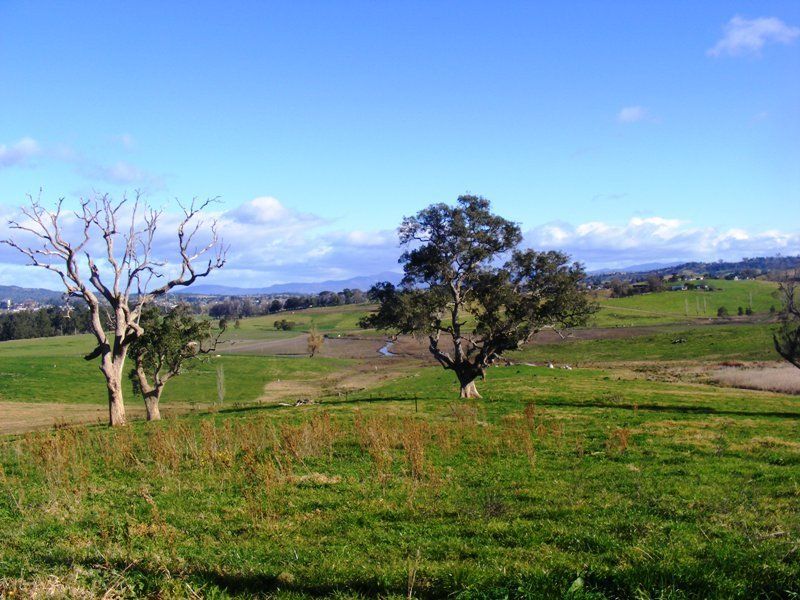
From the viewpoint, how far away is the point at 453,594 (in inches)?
255

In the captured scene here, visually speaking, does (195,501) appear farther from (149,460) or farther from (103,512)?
(149,460)

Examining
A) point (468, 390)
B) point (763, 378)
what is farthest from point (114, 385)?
point (763, 378)

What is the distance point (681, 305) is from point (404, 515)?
504 ft

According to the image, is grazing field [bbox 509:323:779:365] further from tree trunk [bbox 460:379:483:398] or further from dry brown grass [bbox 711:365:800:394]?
tree trunk [bbox 460:379:483:398]

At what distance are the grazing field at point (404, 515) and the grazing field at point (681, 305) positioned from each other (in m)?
111

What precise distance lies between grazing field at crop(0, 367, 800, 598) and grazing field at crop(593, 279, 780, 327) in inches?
4354

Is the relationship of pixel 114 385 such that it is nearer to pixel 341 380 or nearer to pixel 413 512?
pixel 413 512

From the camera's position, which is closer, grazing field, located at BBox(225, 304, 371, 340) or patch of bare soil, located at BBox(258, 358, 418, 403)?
patch of bare soil, located at BBox(258, 358, 418, 403)

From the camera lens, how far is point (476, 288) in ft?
118

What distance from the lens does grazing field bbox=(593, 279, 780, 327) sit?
128 metres

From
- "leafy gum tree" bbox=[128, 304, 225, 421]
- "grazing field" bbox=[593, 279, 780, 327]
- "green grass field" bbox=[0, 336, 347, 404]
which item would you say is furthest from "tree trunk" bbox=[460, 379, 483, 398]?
"grazing field" bbox=[593, 279, 780, 327]

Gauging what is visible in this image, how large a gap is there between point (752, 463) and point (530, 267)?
21.2 m

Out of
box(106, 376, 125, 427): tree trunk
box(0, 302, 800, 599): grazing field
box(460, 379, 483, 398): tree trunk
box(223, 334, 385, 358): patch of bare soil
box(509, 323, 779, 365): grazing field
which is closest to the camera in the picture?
box(0, 302, 800, 599): grazing field

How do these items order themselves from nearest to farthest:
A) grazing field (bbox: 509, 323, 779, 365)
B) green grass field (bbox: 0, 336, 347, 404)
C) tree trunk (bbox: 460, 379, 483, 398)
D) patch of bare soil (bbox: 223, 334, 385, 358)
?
tree trunk (bbox: 460, 379, 483, 398)
green grass field (bbox: 0, 336, 347, 404)
grazing field (bbox: 509, 323, 779, 365)
patch of bare soil (bbox: 223, 334, 385, 358)
